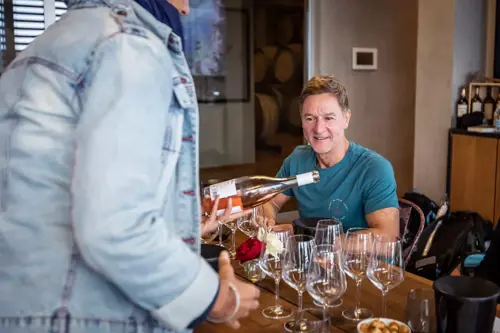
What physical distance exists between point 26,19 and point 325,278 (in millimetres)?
3222

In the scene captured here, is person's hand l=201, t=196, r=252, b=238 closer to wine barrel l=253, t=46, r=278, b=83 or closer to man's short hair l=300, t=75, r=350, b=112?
man's short hair l=300, t=75, r=350, b=112

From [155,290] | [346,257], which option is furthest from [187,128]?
[346,257]

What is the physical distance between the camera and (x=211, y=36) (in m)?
4.77

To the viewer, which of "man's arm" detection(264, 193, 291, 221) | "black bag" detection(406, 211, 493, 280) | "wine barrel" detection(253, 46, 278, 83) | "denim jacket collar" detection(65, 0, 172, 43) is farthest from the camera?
"wine barrel" detection(253, 46, 278, 83)

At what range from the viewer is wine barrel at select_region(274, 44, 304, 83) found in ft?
16.1

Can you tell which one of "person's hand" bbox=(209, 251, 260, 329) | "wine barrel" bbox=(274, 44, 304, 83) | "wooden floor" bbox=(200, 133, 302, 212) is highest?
"wine barrel" bbox=(274, 44, 304, 83)

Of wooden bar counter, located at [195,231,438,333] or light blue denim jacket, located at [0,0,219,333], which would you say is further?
wooden bar counter, located at [195,231,438,333]

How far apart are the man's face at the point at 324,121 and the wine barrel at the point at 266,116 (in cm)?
293

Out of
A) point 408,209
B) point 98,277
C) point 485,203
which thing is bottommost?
point 485,203

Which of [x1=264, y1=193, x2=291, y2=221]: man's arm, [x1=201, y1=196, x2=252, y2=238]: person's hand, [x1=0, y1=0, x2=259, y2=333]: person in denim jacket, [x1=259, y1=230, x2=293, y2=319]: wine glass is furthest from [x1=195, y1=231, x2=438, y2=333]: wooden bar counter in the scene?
[x1=264, y1=193, x2=291, y2=221]: man's arm

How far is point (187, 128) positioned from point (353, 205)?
4.08 ft

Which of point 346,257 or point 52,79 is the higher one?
point 52,79

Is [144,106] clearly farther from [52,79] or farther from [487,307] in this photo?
[487,307]

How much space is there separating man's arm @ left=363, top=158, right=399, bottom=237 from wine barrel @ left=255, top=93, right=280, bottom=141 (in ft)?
10.0
